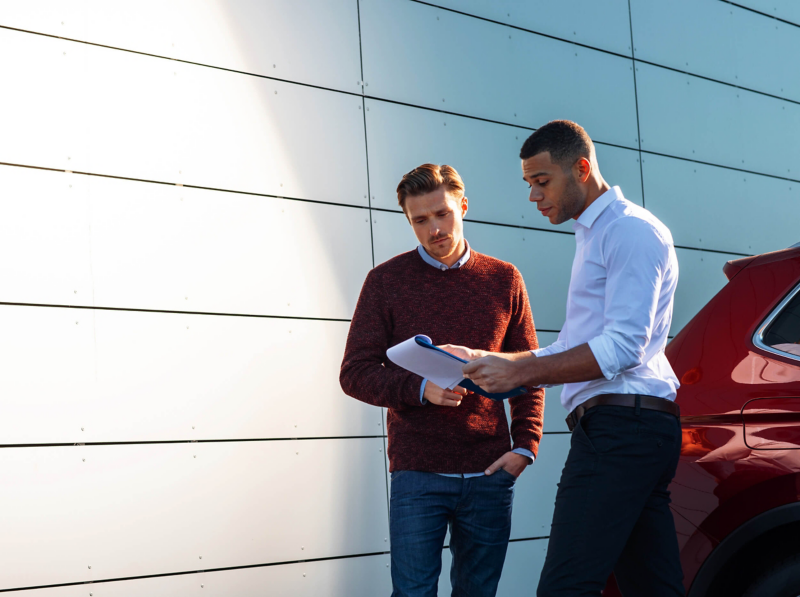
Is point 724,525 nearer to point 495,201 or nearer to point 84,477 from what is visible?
point 84,477

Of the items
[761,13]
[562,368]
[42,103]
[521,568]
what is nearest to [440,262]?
[562,368]

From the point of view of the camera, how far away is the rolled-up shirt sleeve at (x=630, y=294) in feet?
7.04

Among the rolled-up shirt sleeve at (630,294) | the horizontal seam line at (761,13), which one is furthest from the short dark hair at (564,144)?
the horizontal seam line at (761,13)

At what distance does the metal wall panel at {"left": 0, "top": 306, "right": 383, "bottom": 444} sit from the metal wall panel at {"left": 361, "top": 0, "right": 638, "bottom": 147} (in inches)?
67.4

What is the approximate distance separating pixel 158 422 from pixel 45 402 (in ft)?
1.75

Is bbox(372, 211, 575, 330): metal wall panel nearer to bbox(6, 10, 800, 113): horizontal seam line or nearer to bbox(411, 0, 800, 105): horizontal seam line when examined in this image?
bbox(6, 10, 800, 113): horizontal seam line

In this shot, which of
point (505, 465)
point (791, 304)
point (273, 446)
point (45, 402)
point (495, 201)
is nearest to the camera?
point (791, 304)

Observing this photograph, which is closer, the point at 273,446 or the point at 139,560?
the point at 139,560

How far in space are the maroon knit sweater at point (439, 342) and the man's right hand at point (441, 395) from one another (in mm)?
41

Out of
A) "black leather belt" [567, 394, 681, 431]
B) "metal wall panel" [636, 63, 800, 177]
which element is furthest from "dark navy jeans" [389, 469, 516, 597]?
"metal wall panel" [636, 63, 800, 177]

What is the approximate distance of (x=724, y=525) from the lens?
8.13ft

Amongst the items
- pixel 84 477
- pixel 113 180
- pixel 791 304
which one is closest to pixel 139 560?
pixel 84 477

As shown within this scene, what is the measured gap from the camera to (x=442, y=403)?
2.71 metres

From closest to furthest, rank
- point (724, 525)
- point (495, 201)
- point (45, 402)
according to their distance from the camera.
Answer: point (724, 525)
point (45, 402)
point (495, 201)
